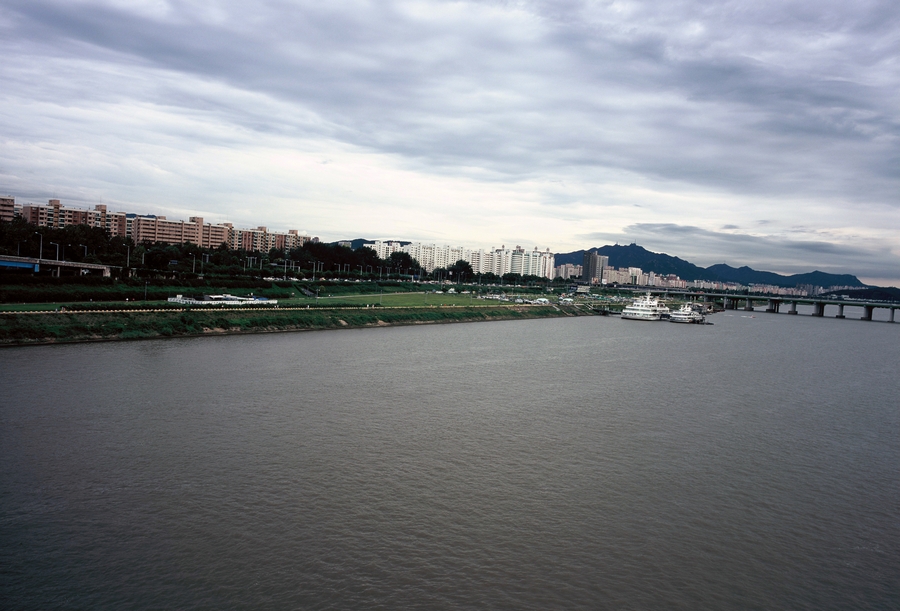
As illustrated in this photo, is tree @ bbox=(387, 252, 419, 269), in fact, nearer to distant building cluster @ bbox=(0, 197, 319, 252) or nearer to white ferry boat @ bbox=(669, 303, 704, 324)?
distant building cluster @ bbox=(0, 197, 319, 252)

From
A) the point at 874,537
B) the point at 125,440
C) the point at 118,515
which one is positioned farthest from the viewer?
the point at 125,440

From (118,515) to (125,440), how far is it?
383 centimetres

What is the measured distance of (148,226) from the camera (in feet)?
297

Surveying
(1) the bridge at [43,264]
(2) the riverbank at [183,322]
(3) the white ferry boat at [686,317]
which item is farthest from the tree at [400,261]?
(1) the bridge at [43,264]

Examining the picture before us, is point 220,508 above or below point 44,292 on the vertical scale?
below

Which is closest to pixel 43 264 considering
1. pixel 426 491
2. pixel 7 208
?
pixel 426 491

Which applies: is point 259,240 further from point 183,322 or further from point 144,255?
point 183,322

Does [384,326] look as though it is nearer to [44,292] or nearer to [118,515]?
[44,292]

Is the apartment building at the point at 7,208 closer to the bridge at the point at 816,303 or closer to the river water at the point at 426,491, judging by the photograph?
the river water at the point at 426,491

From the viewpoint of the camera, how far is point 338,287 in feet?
190

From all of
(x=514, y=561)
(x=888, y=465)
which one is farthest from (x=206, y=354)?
(x=888, y=465)

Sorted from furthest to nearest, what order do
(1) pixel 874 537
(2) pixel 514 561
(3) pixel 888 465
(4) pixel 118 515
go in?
(3) pixel 888 465 < (1) pixel 874 537 < (4) pixel 118 515 < (2) pixel 514 561

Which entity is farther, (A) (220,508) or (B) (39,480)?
(B) (39,480)

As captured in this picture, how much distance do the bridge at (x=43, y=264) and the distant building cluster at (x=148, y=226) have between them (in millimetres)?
33173
